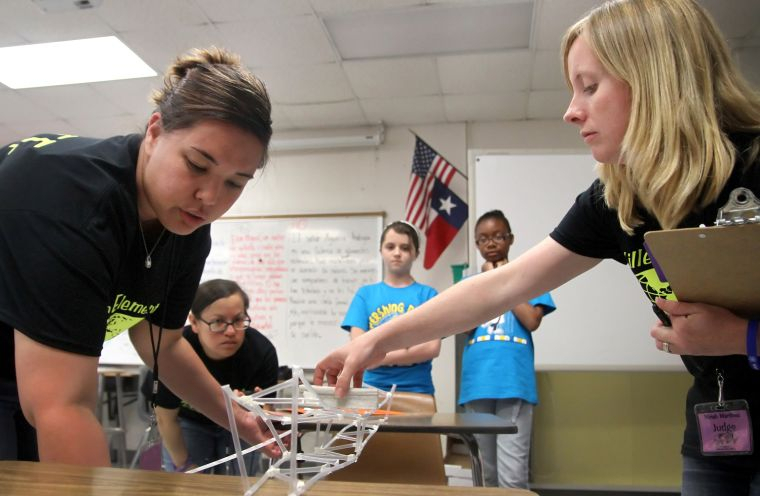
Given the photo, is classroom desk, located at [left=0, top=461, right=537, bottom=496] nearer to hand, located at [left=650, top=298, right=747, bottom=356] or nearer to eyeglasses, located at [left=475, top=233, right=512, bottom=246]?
hand, located at [left=650, top=298, right=747, bottom=356]

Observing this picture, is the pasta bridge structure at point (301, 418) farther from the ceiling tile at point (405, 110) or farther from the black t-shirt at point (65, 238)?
the ceiling tile at point (405, 110)

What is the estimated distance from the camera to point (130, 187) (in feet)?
2.73

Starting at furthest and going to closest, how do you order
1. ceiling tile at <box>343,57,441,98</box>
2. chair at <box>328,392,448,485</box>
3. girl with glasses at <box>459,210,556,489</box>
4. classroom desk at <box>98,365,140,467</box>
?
classroom desk at <box>98,365,140,467</box>, ceiling tile at <box>343,57,441,98</box>, girl with glasses at <box>459,210,556,489</box>, chair at <box>328,392,448,485</box>

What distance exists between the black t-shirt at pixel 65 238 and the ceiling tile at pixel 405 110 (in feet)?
10.1

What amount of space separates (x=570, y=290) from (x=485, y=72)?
1.54 metres

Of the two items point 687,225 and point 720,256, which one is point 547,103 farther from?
point 720,256

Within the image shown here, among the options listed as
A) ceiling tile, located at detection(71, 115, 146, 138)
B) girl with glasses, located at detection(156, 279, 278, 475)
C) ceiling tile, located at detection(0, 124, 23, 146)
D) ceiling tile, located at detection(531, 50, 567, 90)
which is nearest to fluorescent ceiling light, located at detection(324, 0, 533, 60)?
ceiling tile, located at detection(531, 50, 567, 90)

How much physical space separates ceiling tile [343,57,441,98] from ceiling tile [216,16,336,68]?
25 cm

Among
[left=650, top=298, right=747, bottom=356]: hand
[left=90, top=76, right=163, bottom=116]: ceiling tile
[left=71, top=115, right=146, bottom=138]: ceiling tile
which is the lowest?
[left=650, top=298, right=747, bottom=356]: hand

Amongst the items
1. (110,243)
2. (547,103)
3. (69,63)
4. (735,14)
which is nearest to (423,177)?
(547,103)

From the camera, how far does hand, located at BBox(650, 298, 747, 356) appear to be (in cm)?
67

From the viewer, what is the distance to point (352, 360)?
853mm

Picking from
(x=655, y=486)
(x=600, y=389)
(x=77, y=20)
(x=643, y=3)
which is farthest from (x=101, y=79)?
(x=655, y=486)

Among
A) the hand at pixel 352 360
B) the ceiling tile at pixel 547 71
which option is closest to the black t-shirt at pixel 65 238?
the hand at pixel 352 360
